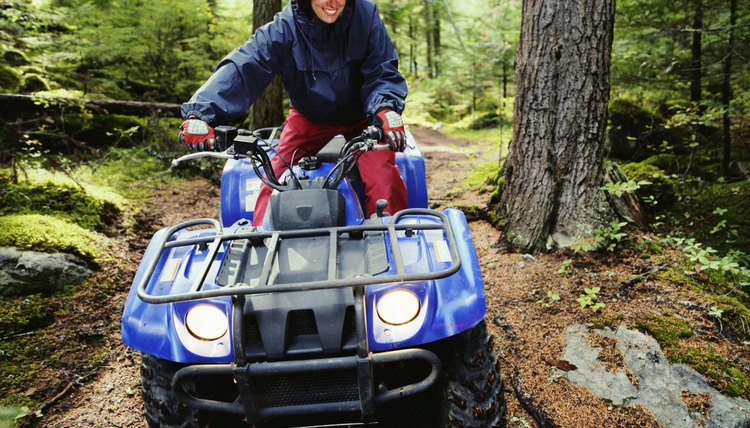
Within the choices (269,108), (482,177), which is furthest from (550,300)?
(269,108)

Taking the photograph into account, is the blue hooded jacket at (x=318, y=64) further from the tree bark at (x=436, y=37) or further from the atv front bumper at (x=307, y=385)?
the tree bark at (x=436, y=37)

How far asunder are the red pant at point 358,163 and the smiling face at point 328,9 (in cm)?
75

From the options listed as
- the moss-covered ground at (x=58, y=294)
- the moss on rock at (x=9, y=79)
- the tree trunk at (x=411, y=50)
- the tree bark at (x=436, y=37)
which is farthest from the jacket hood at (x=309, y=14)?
the tree trunk at (x=411, y=50)

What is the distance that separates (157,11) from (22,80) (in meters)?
3.00

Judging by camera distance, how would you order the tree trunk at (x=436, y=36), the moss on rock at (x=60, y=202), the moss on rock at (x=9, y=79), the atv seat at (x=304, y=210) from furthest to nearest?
the tree trunk at (x=436, y=36)
the moss on rock at (x=9, y=79)
the moss on rock at (x=60, y=202)
the atv seat at (x=304, y=210)

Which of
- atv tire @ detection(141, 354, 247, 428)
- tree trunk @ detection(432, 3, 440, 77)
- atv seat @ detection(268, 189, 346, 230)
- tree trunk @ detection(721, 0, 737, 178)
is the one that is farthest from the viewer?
tree trunk @ detection(432, 3, 440, 77)

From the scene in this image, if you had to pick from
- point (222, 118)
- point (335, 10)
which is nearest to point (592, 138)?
point (335, 10)

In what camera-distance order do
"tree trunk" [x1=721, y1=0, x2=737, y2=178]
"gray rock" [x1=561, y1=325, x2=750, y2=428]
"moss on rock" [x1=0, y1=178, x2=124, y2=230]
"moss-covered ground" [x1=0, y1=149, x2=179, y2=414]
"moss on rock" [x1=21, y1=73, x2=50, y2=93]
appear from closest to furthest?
"gray rock" [x1=561, y1=325, x2=750, y2=428], "moss-covered ground" [x1=0, y1=149, x2=179, y2=414], "moss on rock" [x1=0, y1=178, x2=124, y2=230], "tree trunk" [x1=721, y1=0, x2=737, y2=178], "moss on rock" [x1=21, y1=73, x2=50, y2=93]

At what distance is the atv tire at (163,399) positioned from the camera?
6.31 feet

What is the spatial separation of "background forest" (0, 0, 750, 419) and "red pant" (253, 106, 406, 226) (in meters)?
1.50

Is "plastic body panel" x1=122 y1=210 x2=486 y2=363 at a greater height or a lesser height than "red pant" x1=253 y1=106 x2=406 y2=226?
lesser

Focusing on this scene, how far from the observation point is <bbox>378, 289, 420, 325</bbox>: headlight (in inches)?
69.4

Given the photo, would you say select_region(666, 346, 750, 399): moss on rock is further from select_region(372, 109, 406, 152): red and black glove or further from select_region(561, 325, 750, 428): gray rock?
select_region(372, 109, 406, 152): red and black glove

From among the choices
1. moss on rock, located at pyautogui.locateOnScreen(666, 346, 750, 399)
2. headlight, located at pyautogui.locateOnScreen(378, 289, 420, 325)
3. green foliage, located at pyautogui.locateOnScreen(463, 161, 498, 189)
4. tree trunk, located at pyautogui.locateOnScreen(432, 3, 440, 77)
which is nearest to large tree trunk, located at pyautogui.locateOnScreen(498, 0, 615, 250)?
moss on rock, located at pyautogui.locateOnScreen(666, 346, 750, 399)
